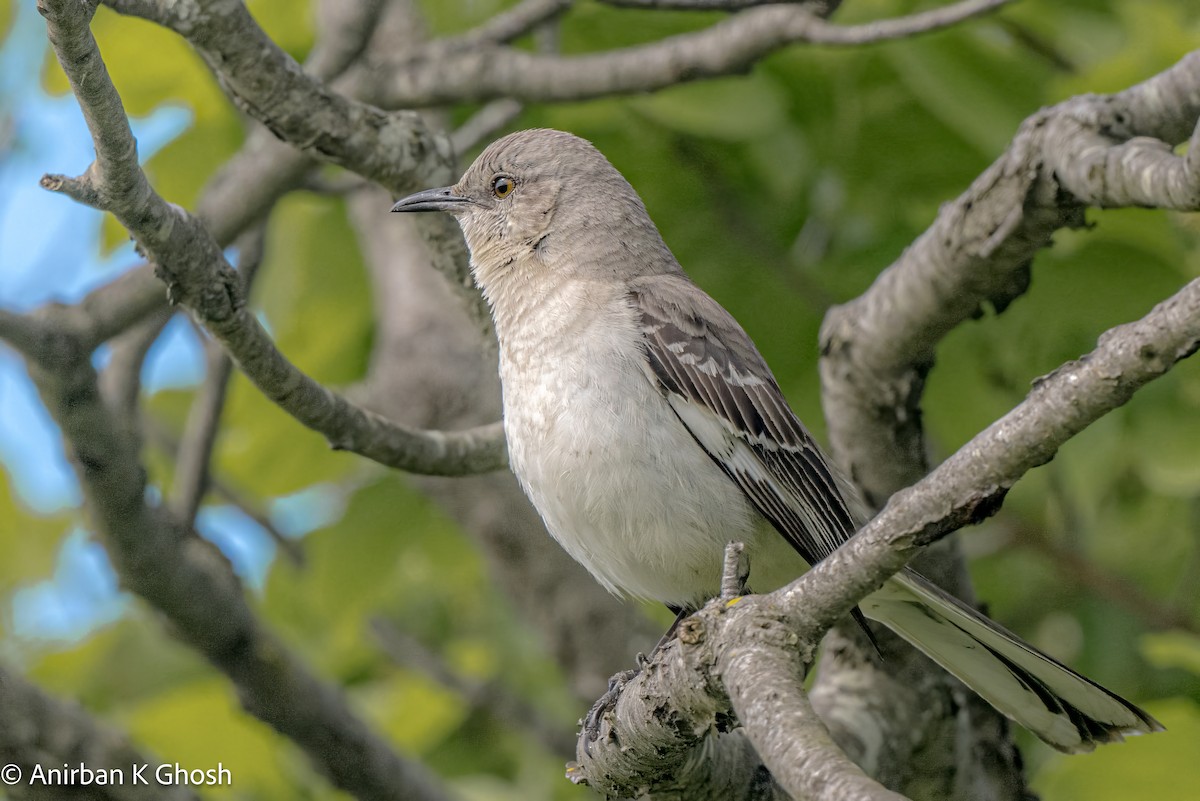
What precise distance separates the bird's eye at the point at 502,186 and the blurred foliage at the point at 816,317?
0.64 m

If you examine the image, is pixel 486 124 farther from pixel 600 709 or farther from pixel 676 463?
pixel 600 709

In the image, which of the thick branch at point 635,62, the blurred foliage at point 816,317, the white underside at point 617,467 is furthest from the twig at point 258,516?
the white underside at point 617,467

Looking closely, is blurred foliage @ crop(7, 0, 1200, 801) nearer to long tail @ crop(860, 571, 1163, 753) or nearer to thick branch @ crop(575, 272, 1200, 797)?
long tail @ crop(860, 571, 1163, 753)

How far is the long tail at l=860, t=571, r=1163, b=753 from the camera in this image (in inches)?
153

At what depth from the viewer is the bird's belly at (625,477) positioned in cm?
405

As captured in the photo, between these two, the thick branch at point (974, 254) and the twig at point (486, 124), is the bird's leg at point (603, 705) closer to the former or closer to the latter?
the thick branch at point (974, 254)

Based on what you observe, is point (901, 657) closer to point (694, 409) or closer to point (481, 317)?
point (694, 409)

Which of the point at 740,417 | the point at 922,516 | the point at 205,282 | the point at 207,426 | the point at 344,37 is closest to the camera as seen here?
the point at 922,516

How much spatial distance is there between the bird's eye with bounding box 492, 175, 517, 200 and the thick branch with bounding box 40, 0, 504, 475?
940 mm

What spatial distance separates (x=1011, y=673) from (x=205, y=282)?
8.99 ft

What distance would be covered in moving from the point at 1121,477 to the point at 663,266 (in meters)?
2.23

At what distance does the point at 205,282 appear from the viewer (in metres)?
3.79

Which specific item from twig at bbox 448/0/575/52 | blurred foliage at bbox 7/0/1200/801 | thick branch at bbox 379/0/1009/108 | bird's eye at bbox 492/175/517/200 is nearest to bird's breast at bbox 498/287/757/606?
bird's eye at bbox 492/175/517/200

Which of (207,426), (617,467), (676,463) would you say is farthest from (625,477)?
(207,426)
